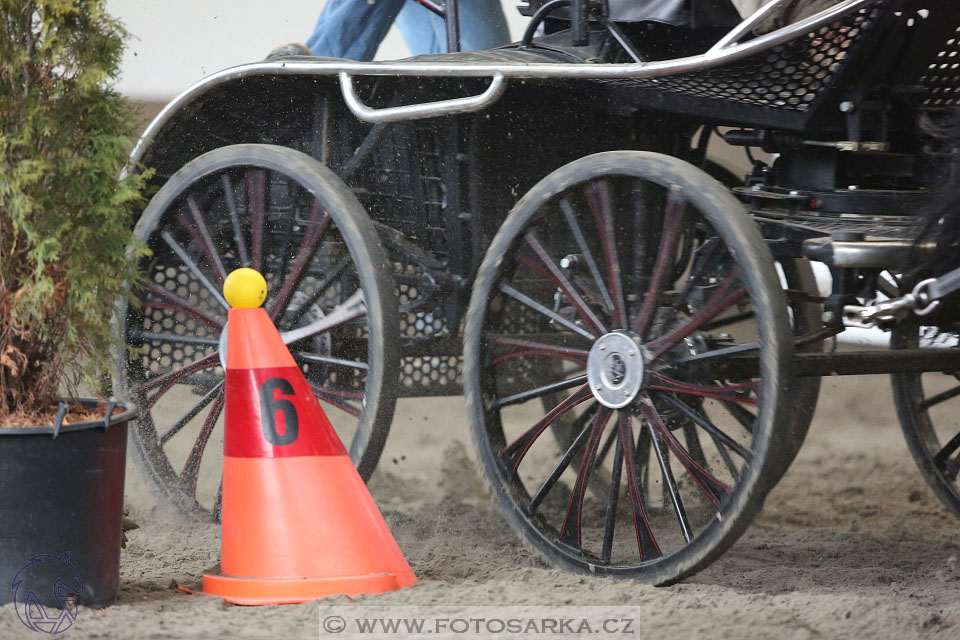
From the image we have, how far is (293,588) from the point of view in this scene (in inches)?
97.9

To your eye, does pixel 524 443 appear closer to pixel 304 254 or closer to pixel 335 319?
pixel 335 319

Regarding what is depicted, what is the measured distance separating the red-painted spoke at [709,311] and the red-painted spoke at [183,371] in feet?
4.60

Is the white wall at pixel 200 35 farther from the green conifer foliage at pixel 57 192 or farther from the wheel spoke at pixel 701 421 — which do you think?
the wheel spoke at pixel 701 421

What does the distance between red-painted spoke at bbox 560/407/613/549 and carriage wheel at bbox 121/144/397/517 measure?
1.82 feet

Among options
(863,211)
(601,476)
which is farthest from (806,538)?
(863,211)

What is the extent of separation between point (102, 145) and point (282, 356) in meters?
0.61

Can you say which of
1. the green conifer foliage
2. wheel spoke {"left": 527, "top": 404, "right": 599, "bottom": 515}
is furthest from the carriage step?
the green conifer foliage

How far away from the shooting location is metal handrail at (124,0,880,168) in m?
2.47

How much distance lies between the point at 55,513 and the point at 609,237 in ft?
4.49

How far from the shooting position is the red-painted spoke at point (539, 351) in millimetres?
2846

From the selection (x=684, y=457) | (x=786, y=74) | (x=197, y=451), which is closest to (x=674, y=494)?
(x=684, y=457)

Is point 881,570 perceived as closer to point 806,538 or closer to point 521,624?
point 806,538

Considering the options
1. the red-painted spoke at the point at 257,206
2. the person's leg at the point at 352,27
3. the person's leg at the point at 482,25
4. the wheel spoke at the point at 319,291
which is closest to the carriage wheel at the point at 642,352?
the wheel spoke at the point at 319,291

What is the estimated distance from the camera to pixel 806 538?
3617 millimetres
